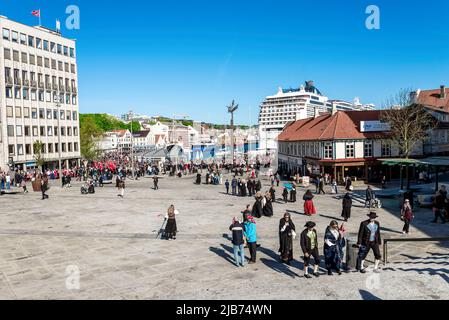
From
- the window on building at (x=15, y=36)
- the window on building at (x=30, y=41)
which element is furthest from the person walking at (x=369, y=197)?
the window on building at (x=30, y=41)

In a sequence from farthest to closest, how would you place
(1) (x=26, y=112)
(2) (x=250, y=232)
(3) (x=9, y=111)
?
(1) (x=26, y=112) < (3) (x=9, y=111) < (2) (x=250, y=232)

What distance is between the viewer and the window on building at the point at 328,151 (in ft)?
137

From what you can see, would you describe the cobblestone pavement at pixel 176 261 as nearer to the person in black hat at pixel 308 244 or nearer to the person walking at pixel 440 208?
the person in black hat at pixel 308 244

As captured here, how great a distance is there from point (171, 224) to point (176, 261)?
115 inches

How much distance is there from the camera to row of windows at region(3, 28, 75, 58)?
181 feet

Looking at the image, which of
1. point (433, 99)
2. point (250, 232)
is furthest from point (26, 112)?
point (433, 99)

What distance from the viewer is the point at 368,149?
42.6 meters

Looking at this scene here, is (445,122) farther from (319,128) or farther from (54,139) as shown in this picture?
(54,139)

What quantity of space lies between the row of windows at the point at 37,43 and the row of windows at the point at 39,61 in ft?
5.17

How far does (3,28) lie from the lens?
5384 cm

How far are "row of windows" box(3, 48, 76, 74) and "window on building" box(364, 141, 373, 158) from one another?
160 ft

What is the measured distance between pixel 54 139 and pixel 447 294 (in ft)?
211

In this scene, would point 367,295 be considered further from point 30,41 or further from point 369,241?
point 30,41

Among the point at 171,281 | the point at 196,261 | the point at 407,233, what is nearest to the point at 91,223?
the point at 196,261
